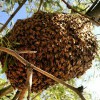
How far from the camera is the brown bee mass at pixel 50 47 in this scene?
3.19 metres

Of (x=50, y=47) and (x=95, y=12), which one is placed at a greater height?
(x=95, y=12)

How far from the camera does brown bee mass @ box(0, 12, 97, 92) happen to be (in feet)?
10.5

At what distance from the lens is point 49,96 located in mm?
5742

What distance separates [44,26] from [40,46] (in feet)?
0.78

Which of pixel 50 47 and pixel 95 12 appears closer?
pixel 50 47

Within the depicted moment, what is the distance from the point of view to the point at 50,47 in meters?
3.17

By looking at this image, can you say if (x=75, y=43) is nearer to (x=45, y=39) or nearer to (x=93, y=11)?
(x=45, y=39)

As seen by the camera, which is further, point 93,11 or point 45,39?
point 93,11

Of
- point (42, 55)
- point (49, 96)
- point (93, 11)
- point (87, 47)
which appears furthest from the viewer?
point (49, 96)

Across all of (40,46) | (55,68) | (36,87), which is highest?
(40,46)

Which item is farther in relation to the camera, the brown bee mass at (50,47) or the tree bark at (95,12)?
the tree bark at (95,12)

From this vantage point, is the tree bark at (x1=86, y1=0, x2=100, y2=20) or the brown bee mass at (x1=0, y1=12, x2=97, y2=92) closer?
the brown bee mass at (x1=0, y1=12, x2=97, y2=92)

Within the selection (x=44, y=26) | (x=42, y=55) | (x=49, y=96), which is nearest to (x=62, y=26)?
(x=44, y=26)

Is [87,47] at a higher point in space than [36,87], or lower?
higher
